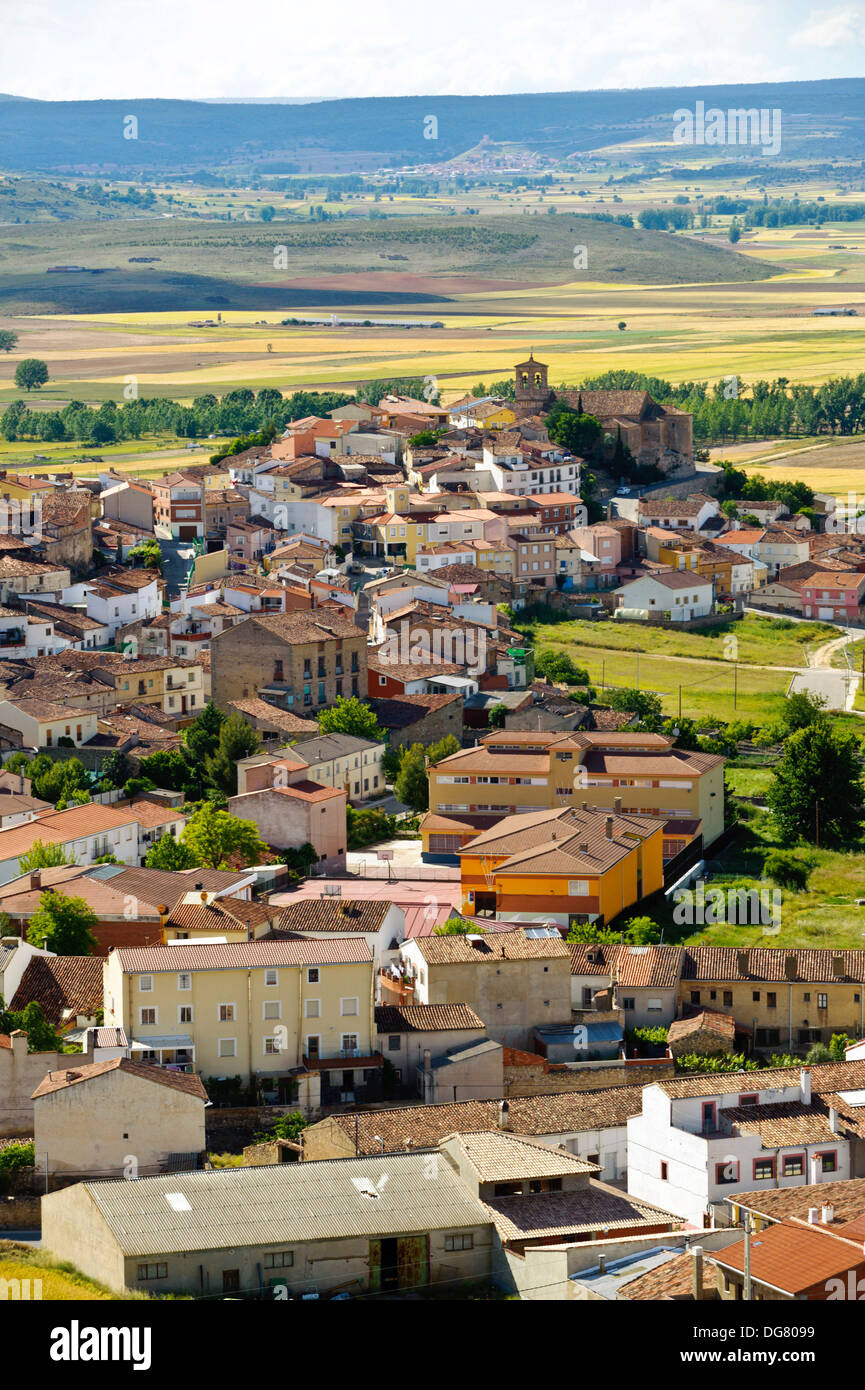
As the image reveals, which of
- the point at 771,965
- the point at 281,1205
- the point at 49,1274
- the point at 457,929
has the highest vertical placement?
the point at 281,1205

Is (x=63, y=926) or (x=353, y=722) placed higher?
(x=63, y=926)

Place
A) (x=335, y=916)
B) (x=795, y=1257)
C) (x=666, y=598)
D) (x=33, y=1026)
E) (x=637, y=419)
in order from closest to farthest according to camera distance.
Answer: (x=795, y=1257) → (x=33, y=1026) → (x=335, y=916) → (x=666, y=598) → (x=637, y=419)

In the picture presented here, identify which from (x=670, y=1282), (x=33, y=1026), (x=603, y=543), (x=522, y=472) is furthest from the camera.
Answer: (x=522, y=472)

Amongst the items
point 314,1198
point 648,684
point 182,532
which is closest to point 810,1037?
point 314,1198

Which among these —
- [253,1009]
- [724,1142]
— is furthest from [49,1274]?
[253,1009]

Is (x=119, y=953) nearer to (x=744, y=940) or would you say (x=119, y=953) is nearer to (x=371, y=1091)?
(x=371, y=1091)

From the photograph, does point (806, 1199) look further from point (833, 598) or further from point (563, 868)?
point (833, 598)

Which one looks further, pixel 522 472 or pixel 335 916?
pixel 522 472
